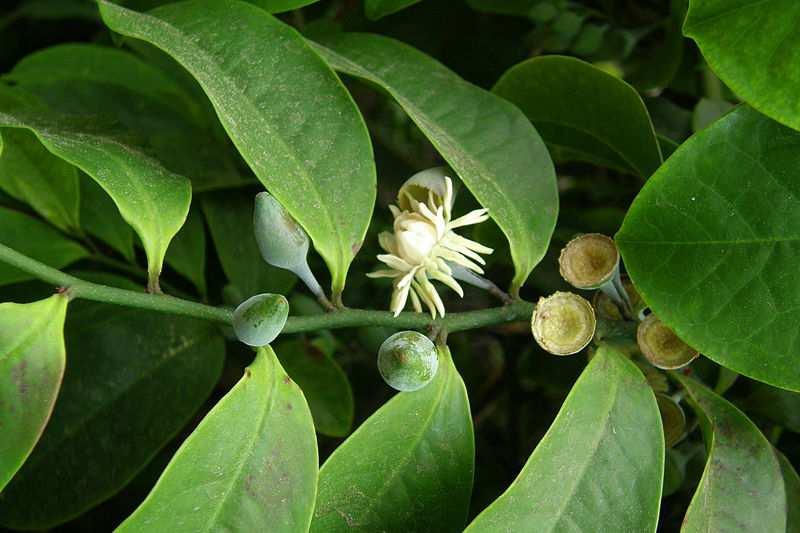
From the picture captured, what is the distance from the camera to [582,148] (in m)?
1.08

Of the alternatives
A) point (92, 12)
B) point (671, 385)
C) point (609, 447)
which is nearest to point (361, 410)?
point (671, 385)

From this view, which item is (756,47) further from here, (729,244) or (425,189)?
(425,189)

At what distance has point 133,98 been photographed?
1366mm

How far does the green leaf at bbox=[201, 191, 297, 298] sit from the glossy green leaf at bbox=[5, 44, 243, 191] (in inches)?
1.6

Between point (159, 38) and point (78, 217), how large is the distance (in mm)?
425

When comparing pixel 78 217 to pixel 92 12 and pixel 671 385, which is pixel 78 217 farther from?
pixel 671 385

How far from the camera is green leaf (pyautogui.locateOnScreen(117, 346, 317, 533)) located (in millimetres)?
754

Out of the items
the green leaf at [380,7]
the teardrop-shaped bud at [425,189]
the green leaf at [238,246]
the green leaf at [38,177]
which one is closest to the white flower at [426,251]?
the teardrop-shaped bud at [425,189]

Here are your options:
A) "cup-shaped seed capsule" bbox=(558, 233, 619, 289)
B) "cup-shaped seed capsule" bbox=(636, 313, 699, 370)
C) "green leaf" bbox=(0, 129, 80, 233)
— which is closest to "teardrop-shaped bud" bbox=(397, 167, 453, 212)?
"cup-shaped seed capsule" bbox=(558, 233, 619, 289)

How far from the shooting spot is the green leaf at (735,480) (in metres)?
0.85

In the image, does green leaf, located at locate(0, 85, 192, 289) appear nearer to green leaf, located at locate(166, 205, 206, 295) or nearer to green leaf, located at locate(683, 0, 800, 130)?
green leaf, located at locate(166, 205, 206, 295)

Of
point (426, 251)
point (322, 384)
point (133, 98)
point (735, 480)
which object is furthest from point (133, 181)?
point (735, 480)

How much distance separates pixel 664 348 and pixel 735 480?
15cm

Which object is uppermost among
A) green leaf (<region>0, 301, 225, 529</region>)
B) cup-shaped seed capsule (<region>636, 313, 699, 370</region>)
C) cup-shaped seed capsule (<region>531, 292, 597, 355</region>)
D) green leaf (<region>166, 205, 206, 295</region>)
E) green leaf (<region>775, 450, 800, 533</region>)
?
cup-shaped seed capsule (<region>531, 292, 597, 355</region>)
